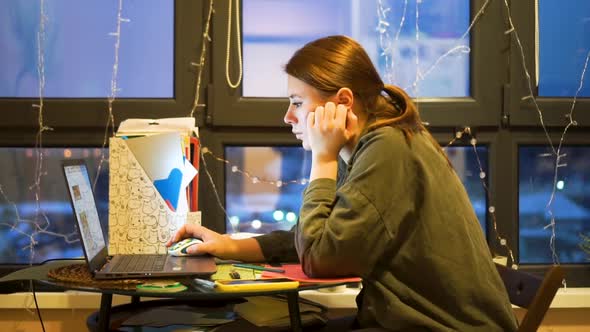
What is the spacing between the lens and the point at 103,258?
72.3 inches

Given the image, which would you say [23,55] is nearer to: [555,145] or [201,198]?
[201,198]

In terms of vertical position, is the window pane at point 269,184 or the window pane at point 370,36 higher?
the window pane at point 370,36

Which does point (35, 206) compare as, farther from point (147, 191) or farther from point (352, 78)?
point (352, 78)

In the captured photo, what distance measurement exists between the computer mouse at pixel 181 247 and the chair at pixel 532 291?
77 centimetres

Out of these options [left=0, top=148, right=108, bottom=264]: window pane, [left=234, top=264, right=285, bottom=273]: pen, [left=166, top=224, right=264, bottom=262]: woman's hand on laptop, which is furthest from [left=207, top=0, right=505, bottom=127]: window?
[left=234, top=264, right=285, bottom=273]: pen

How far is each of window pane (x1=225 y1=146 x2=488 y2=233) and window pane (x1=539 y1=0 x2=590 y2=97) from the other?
1.14 feet

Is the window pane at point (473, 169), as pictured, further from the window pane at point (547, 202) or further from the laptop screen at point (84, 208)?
the laptop screen at point (84, 208)

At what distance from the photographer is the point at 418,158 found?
54.9 inches

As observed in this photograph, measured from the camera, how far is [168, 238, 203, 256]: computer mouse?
1.82 meters

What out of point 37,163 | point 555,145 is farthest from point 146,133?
point 555,145

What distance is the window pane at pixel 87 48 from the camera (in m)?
2.46

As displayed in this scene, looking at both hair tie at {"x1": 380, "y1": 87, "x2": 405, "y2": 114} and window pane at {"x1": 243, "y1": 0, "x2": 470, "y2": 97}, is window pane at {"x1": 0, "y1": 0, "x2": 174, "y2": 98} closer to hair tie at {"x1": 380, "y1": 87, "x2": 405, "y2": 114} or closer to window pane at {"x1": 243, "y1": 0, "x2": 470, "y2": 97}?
window pane at {"x1": 243, "y1": 0, "x2": 470, "y2": 97}

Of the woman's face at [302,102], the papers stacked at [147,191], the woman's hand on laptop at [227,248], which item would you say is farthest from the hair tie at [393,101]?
the papers stacked at [147,191]

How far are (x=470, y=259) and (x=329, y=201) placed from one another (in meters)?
0.31
